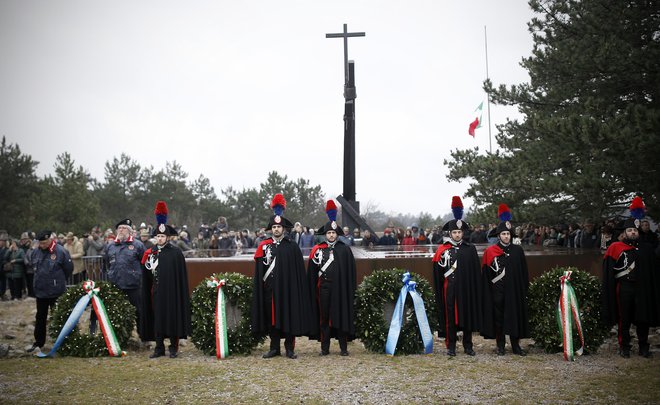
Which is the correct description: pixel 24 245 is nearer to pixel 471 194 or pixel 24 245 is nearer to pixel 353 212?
pixel 353 212

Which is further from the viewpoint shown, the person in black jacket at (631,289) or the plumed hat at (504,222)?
the plumed hat at (504,222)

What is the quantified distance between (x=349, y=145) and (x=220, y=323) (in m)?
12.3

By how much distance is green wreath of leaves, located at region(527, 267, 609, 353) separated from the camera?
1048 centimetres

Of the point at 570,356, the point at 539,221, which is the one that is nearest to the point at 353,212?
the point at 539,221

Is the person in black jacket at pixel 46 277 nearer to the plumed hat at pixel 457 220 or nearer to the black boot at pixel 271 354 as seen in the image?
the black boot at pixel 271 354

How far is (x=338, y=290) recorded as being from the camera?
415 inches

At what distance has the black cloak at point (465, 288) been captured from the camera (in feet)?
34.2

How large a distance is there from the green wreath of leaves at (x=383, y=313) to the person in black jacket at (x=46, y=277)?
5.29m

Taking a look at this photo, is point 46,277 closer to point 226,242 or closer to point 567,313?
point 567,313

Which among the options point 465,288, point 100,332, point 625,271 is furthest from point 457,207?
point 100,332

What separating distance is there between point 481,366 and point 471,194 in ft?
33.0

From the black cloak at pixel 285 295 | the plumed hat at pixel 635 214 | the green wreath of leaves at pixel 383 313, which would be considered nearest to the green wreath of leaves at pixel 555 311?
the plumed hat at pixel 635 214

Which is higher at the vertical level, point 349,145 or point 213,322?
point 349,145

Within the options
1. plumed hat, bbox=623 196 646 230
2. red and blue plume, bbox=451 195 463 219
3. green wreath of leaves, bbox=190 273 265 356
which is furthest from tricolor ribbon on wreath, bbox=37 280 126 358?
plumed hat, bbox=623 196 646 230
